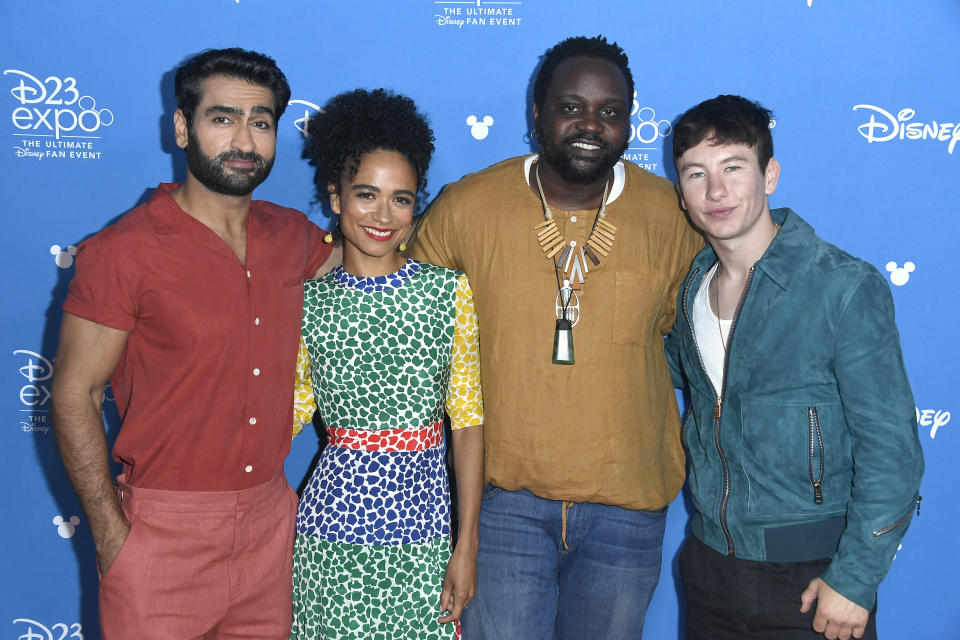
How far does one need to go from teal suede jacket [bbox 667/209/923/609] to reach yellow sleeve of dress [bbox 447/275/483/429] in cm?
67

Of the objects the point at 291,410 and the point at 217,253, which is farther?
the point at 291,410

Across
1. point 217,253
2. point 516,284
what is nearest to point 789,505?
point 516,284

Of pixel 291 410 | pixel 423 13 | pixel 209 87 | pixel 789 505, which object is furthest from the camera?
pixel 423 13

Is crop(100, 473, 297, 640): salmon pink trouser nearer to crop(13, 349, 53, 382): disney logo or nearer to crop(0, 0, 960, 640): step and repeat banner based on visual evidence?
crop(13, 349, 53, 382): disney logo

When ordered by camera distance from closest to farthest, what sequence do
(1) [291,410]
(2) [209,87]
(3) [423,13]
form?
(2) [209,87]
(1) [291,410]
(3) [423,13]

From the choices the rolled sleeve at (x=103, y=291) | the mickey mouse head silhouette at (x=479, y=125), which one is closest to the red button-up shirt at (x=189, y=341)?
the rolled sleeve at (x=103, y=291)

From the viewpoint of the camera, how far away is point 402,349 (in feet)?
6.95

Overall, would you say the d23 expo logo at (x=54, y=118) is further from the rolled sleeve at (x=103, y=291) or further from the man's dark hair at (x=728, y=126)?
the man's dark hair at (x=728, y=126)

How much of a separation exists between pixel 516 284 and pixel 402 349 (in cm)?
40

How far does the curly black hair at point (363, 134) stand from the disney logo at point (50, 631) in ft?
7.07

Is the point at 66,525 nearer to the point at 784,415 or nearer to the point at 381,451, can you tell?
the point at 381,451

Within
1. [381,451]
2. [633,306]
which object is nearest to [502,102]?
[633,306]

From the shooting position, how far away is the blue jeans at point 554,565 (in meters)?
2.24

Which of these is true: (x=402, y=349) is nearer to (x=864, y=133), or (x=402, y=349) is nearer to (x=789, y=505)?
(x=789, y=505)
